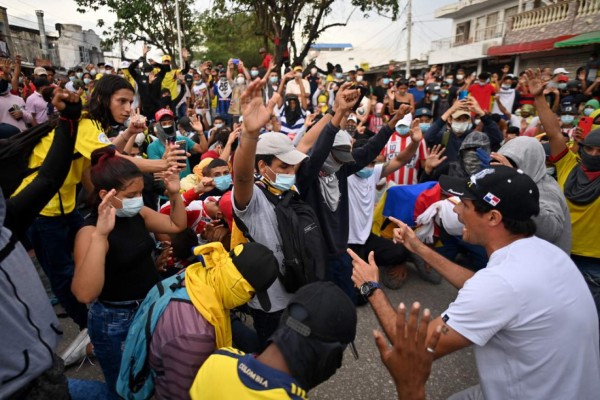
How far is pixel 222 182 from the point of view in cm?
404

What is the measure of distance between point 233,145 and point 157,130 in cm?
140

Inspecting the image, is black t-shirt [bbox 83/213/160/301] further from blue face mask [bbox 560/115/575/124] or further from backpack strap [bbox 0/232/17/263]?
blue face mask [bbox 560/115/575/124]

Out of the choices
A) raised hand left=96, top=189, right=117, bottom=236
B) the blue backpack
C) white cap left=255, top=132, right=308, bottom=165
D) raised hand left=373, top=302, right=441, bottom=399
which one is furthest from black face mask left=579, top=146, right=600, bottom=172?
raised hand left=96, top=189, right=117, bottom=236

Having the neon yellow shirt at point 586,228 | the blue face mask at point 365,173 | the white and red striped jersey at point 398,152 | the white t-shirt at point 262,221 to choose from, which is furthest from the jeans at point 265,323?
the white and red striped jersey at point 398,152

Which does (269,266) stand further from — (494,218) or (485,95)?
(485,95)

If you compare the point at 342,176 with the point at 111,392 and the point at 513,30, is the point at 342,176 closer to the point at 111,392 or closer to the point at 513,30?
the point at 111,392

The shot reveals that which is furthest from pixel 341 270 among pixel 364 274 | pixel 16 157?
pixel 16 157

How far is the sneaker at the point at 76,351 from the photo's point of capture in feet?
9.86

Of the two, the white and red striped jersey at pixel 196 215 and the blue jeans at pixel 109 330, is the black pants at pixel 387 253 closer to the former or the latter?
the white and red striped jersey at pixel 196 215

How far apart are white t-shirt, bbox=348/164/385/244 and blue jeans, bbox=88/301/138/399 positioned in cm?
234

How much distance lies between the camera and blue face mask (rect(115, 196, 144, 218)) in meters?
2.24

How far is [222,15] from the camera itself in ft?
63.5

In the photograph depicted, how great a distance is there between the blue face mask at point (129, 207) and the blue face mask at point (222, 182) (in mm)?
1708

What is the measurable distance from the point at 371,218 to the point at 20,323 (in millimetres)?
3320
